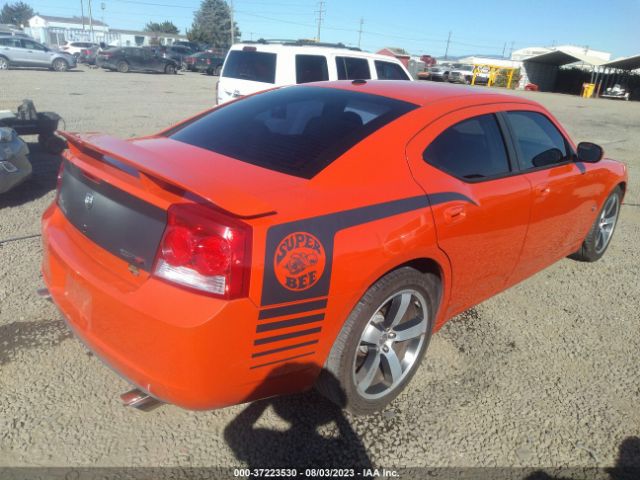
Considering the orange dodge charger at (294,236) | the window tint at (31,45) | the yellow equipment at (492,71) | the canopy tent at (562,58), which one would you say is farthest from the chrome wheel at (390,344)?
the canopy tent at (562,58)

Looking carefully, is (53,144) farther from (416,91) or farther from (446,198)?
(446,198)

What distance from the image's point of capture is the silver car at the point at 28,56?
26.1m

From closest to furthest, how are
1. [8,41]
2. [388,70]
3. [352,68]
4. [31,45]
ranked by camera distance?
→ [352,68]
[388,70]
[8,41]
[31,45]

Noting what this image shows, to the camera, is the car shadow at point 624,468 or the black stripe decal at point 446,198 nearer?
the car shadow at point 624,468

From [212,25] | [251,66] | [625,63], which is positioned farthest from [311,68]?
[212,25]

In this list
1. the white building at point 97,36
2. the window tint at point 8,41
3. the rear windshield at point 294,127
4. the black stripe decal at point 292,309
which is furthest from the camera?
the white building at point 97,36

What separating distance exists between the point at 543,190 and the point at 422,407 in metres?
1.62

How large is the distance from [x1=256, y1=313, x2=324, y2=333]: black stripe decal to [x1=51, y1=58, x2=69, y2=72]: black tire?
Result: 31.0 meters

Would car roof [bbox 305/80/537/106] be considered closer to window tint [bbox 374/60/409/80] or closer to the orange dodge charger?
the orange dodge charger

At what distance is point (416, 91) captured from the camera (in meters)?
3.04

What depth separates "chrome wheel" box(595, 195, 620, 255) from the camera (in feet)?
14.9

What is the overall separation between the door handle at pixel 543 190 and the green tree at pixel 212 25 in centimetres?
8991

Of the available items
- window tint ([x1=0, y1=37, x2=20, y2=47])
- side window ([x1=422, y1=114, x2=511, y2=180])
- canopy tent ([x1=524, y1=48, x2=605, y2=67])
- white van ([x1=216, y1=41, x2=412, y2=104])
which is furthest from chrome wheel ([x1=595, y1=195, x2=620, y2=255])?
canopy tent ([x1=524, y1=48, x2=605, y2=67])

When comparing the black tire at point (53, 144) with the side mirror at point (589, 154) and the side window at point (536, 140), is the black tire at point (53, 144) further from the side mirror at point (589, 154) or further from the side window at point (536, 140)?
the side mirror at point (589, 154)
